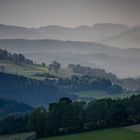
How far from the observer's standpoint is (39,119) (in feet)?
112

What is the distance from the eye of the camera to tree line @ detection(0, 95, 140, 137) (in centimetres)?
3300

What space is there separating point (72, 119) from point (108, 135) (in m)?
4.23

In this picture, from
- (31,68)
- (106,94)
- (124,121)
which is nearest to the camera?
(124,121)

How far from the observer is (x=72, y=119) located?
3459cm

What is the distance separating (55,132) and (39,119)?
2.29m

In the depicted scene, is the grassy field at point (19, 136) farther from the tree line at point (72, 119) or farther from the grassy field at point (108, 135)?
the grassy field at point (108, 135)

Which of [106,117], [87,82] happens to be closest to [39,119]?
[106,117]

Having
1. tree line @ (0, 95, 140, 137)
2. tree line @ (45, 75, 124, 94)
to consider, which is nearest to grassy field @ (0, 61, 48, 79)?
tree line @ (45, 75, 124, 94)

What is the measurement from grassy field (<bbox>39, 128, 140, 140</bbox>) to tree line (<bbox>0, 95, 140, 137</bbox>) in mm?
1138

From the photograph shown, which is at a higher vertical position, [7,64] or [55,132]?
[7,64]

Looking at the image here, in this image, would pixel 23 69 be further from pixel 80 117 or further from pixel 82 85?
pixel 80 117

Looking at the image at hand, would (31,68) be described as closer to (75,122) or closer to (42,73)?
(42,73)

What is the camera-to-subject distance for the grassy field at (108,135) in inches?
1179

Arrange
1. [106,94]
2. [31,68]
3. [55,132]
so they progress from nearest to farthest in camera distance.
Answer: [55,132] → [106,94] → [31,68]
